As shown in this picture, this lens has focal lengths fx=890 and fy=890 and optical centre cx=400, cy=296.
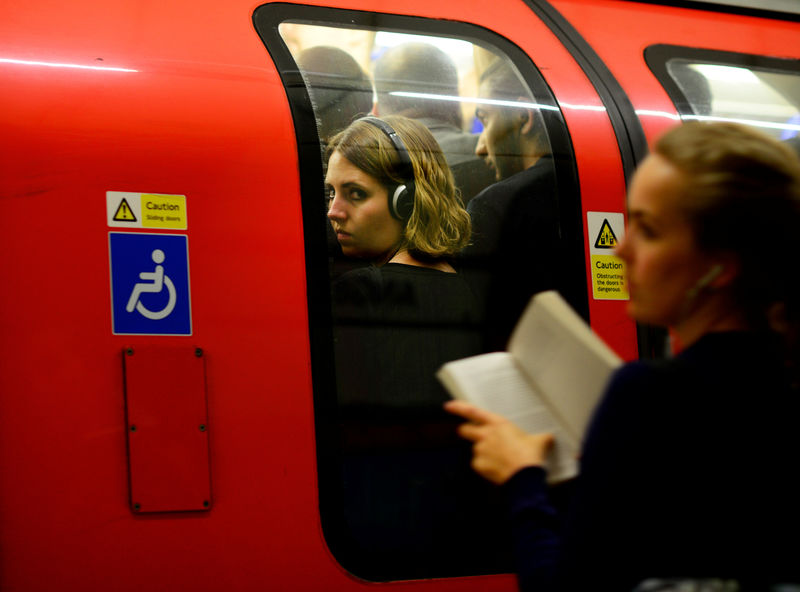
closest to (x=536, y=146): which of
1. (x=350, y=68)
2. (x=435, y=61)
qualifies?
(x=435, y=61)

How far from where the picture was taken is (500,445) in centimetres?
109

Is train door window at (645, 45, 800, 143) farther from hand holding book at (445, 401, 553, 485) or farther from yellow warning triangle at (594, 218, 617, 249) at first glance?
hand holding book at (445, 401, 553, 485)

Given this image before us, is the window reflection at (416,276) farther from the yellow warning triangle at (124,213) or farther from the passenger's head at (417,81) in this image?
the yellow warning triangle at (124,213)

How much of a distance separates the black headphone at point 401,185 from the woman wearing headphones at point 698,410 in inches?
38.9

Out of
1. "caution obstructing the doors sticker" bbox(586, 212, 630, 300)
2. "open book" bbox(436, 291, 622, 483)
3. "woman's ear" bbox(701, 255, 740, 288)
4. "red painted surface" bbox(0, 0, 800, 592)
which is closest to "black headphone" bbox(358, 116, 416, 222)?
"red painted surface" bbox(0, 0, 800, 592)

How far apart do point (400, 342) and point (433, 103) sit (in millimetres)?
598

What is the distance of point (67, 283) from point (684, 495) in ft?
4.10

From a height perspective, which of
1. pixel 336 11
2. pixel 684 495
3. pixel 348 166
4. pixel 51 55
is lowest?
pixel 684 495

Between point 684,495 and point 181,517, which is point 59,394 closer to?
point 181,517

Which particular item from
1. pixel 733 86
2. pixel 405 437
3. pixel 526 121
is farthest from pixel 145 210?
pixel 733 86

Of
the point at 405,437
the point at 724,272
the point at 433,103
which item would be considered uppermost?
the point at 433,103

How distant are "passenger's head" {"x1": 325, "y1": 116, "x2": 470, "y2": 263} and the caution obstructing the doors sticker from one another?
32 centimetres

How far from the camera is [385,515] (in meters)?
1.89

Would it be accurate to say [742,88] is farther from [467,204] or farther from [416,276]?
[416,276]
